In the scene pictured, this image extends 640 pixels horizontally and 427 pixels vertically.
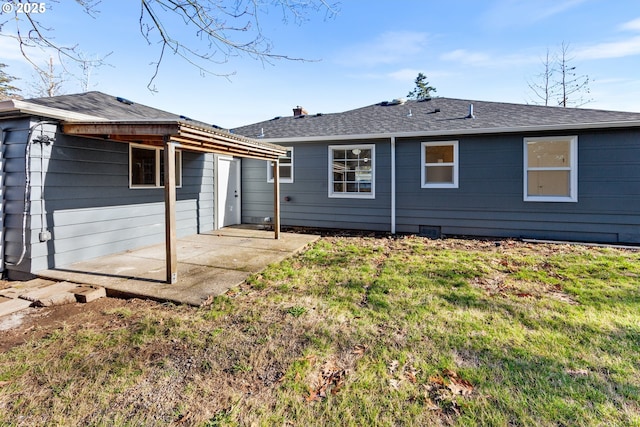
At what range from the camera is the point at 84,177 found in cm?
514

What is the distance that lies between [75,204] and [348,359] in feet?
16.5

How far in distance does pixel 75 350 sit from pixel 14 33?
11.8 ft

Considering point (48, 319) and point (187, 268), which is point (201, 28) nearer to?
point (187, 268)

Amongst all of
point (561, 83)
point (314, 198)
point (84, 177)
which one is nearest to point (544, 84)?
point (561, 83)

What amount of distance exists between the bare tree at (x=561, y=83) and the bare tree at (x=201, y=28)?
21.3 m

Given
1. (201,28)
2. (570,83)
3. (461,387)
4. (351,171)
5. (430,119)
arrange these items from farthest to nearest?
(570,83), (351,171), (430,119), (201,28), (461,387)

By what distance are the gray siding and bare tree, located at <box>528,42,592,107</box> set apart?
17.6 metres

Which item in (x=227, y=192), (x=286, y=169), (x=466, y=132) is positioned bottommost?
(x=227, y=192)

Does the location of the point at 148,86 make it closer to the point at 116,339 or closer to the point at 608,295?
the point at 116,339

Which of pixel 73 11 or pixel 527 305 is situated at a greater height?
pixel 73 11

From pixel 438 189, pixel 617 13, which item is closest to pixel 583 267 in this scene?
pixel 438 189

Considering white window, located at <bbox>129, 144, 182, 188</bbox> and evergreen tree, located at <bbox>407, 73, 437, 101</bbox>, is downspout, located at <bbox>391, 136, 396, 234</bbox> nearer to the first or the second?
white window, located at <bbox>129, 144, 182, 188</bbox>

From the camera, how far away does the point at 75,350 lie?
2.63 m

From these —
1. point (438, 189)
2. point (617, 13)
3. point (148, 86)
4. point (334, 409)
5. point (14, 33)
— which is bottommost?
point (334, 409)
